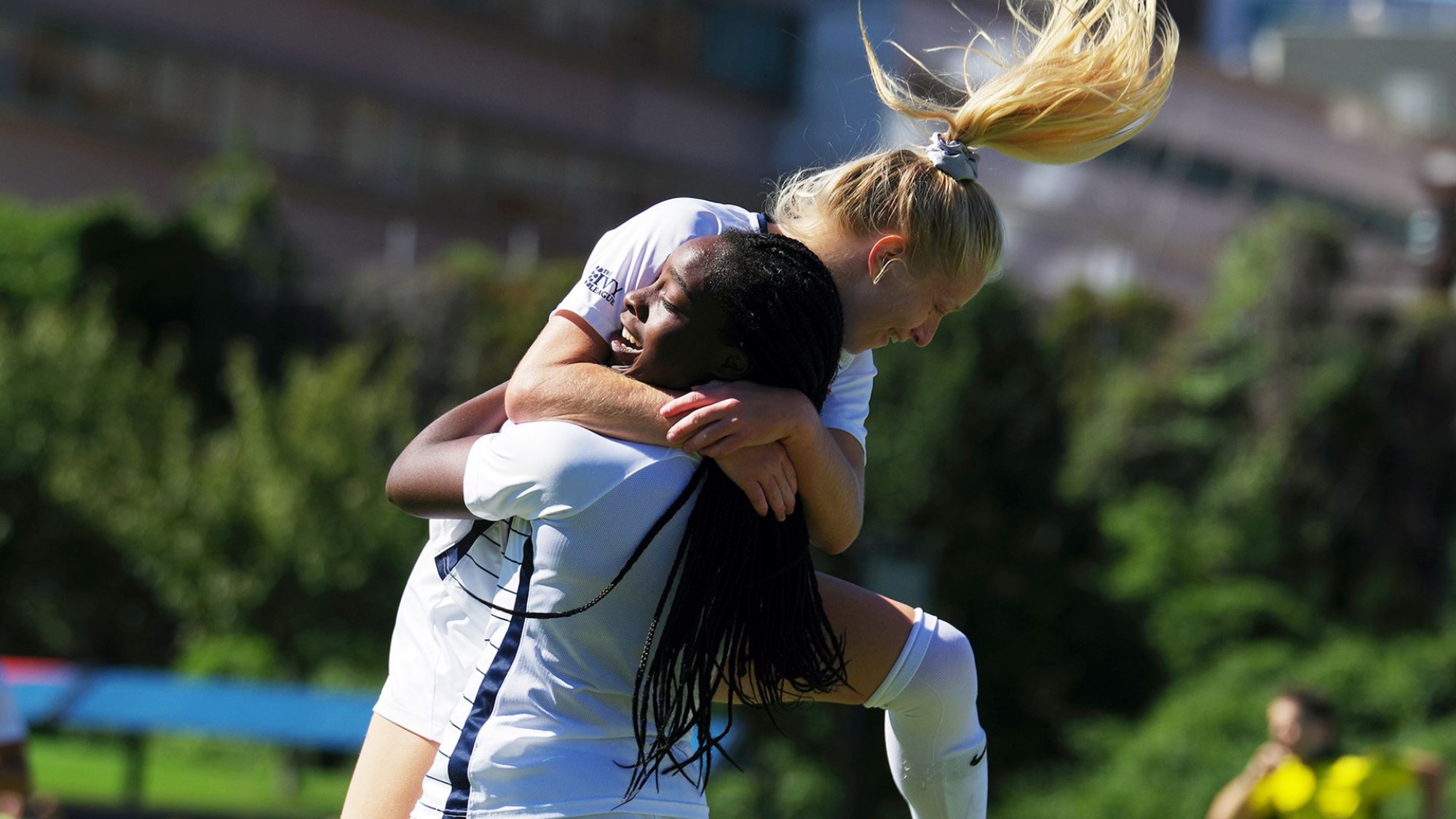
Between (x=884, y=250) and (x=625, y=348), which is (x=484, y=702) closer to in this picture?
(x=625, y=348)

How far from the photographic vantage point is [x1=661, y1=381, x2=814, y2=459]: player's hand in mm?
2145

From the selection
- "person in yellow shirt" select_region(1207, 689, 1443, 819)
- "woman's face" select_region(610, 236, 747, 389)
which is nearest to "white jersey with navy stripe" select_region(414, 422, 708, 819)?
"woman's face" select_region(610, 236, 747, 389)

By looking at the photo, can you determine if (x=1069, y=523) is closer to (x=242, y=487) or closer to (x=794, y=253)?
(x=242, y=487)

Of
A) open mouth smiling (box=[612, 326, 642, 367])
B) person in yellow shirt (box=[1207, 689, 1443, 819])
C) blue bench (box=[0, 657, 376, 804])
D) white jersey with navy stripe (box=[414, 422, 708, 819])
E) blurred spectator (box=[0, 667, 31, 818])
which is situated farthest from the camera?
blue bench (box=[0, 657, 376, 804])

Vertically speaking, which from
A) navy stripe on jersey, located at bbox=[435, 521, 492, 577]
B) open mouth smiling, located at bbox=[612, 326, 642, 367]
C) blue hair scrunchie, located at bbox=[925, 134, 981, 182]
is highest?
blue hair scrunchie, located at bbox=[925, 134, 981, 182]

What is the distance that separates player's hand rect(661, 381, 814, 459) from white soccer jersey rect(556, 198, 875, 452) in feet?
0.82

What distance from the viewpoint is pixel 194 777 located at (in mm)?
15852

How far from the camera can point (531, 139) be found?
30484 millimetres

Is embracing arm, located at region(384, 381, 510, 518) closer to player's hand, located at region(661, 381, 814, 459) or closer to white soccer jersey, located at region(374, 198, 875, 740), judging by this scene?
white soccer jersey, located at region(374, 198, 875, 740)

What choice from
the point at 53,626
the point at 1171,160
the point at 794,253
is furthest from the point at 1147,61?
the point at 1171,160

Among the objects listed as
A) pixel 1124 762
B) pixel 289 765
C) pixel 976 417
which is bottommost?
pixel 289 765

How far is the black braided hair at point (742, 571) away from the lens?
219cm

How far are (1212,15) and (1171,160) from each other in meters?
22.8

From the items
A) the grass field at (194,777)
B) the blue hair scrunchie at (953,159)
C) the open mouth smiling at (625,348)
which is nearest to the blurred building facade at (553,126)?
the grass field at (194,777)
